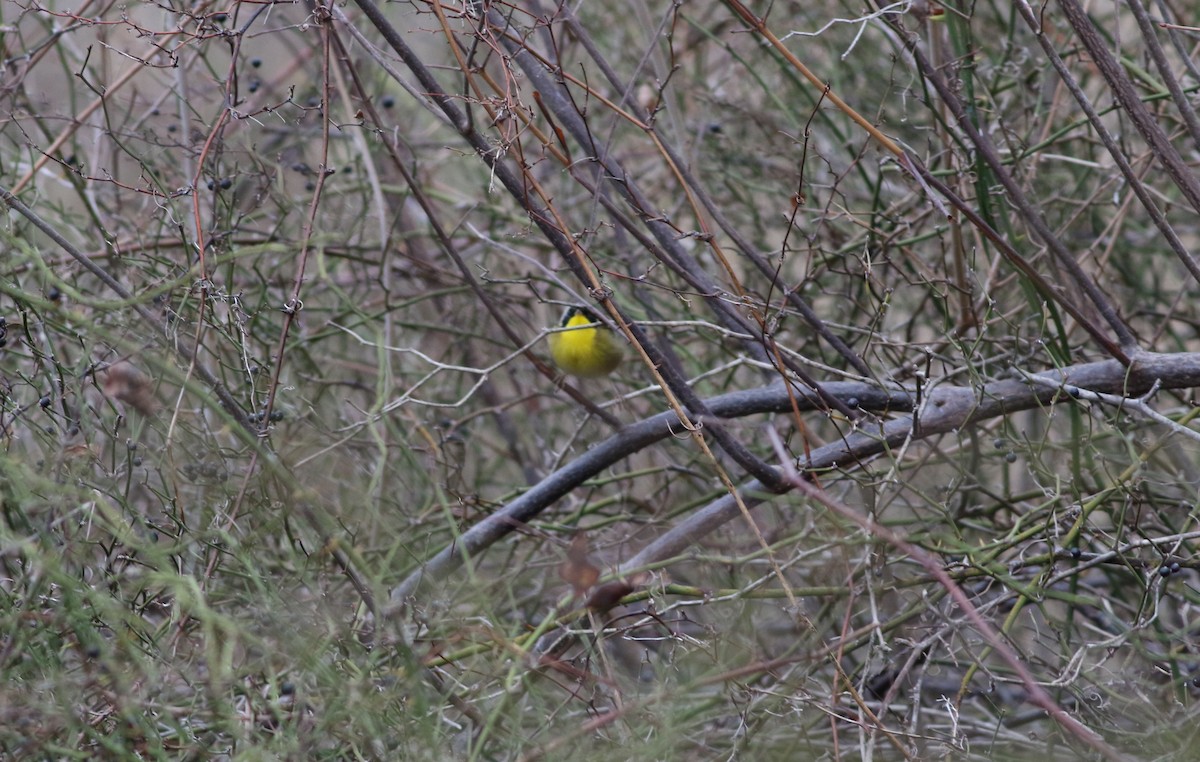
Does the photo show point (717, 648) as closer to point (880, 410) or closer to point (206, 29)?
point (880, 410)

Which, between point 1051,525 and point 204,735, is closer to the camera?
point 204,735

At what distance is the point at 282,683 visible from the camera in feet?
6.63

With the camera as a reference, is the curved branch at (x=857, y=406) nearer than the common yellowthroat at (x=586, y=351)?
Yes

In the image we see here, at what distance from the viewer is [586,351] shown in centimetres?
378

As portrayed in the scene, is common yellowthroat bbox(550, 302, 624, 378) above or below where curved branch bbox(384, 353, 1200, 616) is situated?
above

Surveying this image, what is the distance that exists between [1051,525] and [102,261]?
2685mm

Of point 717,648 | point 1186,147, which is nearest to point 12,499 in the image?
point 717,648

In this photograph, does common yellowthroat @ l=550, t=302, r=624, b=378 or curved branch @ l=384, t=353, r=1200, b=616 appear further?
common yellowthroat @ l=550, t=302, r=624, b=378

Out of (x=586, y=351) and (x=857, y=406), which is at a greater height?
(x=586, y=351)

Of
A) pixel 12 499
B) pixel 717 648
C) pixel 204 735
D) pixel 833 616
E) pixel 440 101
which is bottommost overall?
pixel 833 616

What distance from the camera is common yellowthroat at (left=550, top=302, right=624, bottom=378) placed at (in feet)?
12.2

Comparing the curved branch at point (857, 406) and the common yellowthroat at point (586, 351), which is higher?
the common yellowthroat at point (586, 351)

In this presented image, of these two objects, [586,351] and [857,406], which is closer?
[857,406]

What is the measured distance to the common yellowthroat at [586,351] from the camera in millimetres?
3723
